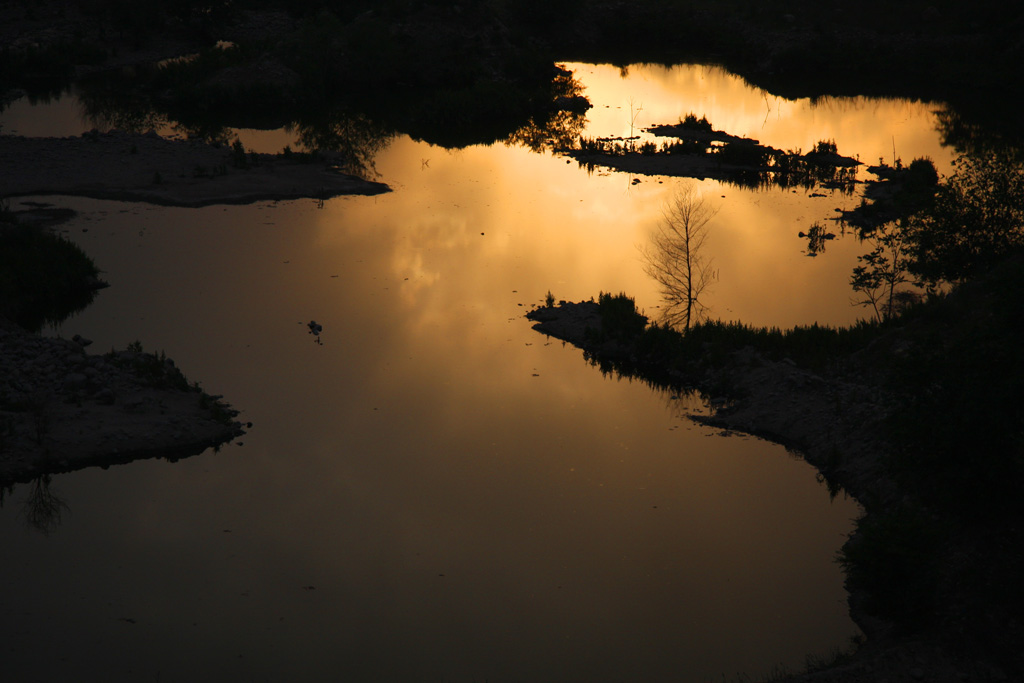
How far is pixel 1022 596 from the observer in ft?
34.6

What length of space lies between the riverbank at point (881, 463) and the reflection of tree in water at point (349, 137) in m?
15.3

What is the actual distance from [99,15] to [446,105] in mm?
25069

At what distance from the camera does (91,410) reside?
14742 millimetres

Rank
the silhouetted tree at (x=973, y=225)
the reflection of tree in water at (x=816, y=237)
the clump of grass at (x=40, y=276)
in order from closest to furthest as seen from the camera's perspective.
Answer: the silhouetted tree at (x=973, y=225) → the clump of grass at (x=40, y=276) → the reflection of tree in water at (x=816, y=237)

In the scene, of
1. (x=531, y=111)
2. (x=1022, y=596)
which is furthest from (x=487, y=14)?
(x=1022, y=596)

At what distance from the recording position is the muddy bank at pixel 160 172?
2730cm

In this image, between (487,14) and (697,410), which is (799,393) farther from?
(487,14)

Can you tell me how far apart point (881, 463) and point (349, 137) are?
26.9m

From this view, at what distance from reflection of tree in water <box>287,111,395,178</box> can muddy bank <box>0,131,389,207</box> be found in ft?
3.18

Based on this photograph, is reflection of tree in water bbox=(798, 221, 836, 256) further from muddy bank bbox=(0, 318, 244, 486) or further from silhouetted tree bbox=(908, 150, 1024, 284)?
muddy bank bbox=(0, 318, 244, 486)

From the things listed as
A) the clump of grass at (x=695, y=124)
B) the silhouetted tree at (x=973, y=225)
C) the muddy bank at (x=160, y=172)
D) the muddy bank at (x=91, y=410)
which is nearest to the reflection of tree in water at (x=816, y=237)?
the silhouetted tree at (x=973, y=225)

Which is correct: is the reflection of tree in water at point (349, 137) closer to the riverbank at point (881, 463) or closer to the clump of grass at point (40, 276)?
the clump of grass at point (40, 276)

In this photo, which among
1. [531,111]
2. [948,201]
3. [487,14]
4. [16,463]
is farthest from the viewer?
[487,14]

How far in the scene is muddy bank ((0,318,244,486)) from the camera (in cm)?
1393
